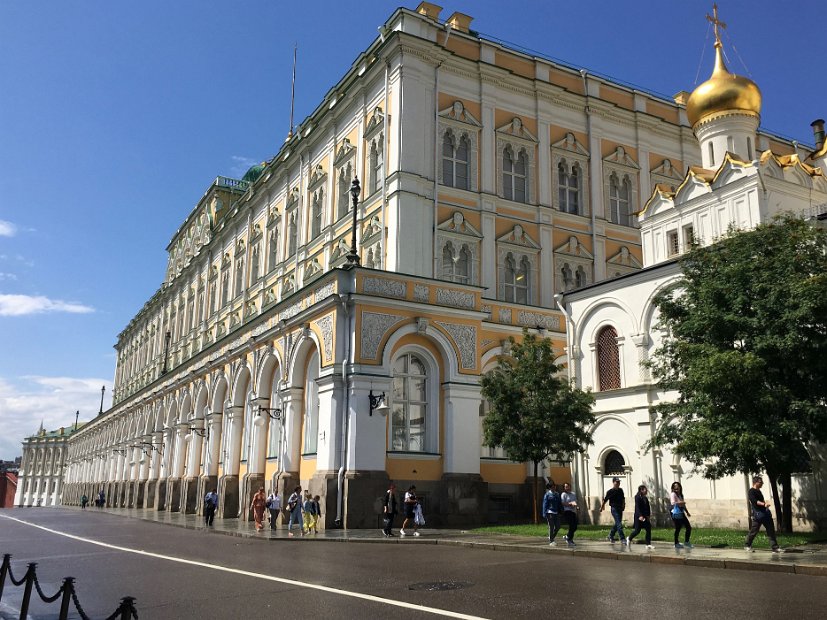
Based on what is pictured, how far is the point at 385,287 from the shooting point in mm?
25891

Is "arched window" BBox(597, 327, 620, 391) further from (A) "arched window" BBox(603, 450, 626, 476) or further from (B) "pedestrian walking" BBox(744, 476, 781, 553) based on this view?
(B) "pedestrian walking" BBox(744, 476, 781, 553)

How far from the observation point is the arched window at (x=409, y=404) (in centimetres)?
2595

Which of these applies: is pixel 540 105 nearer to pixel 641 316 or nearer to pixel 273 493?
pixel 641 316

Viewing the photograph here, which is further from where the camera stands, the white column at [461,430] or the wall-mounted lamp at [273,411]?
the wall-mounted lamp at [273,411]

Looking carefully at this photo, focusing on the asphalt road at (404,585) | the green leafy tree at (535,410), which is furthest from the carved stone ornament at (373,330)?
the asphalt road at (404,585)

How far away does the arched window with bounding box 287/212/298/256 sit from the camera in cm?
4375

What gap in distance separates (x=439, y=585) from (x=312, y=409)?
53.5ft

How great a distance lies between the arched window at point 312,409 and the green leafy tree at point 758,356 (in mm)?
12741

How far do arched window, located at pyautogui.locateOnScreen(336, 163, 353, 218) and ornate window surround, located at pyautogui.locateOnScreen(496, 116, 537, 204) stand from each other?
752cm

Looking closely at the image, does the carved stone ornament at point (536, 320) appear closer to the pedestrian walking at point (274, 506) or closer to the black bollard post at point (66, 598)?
the pedestrian walking at point (274, 506)

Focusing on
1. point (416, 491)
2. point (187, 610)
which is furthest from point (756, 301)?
point (187, 610)

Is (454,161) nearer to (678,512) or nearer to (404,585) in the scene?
(678,512)

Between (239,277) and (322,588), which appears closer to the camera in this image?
(322,588)

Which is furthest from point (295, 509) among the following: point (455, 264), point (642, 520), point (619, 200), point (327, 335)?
point (619, 200)
